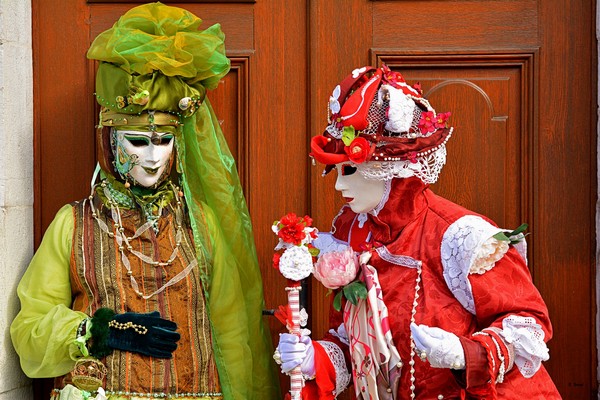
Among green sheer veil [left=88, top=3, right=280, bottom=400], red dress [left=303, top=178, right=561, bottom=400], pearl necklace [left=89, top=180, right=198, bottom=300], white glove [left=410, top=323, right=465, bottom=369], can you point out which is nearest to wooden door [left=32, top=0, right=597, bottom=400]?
green sheer veil [left=88, top=3, right=280, bottom=400]

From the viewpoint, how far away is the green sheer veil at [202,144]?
2988 millimetres

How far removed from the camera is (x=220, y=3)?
3420mm

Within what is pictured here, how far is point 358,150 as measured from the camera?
2.72m

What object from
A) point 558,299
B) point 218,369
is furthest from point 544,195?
point 218,369

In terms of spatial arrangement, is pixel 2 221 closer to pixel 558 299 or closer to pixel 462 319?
pixel 462 319

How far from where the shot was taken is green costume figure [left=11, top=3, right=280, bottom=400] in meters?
2.96

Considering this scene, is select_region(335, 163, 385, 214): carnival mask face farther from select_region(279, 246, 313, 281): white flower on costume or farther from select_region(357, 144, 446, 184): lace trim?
select_region(279, 246, 313, 281): white flower on costume

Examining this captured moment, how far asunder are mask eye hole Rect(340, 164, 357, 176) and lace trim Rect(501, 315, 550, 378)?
56cm

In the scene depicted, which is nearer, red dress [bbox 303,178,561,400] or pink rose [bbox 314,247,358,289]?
red dress [bbox 303,178,561,400]

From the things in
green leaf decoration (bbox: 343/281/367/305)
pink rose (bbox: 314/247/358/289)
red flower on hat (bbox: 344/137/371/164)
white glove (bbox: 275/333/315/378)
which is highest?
red flower on hat (bbox: 344/137/371/164)

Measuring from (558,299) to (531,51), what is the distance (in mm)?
774

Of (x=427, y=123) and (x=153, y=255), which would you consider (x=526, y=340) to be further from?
(x=153, y=255)

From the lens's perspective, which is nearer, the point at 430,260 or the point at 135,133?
the point at 430,260

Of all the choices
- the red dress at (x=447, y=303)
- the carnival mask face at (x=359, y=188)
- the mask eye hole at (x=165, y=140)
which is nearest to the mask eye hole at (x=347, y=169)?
the carnival mask face at (x=359, y=188)
